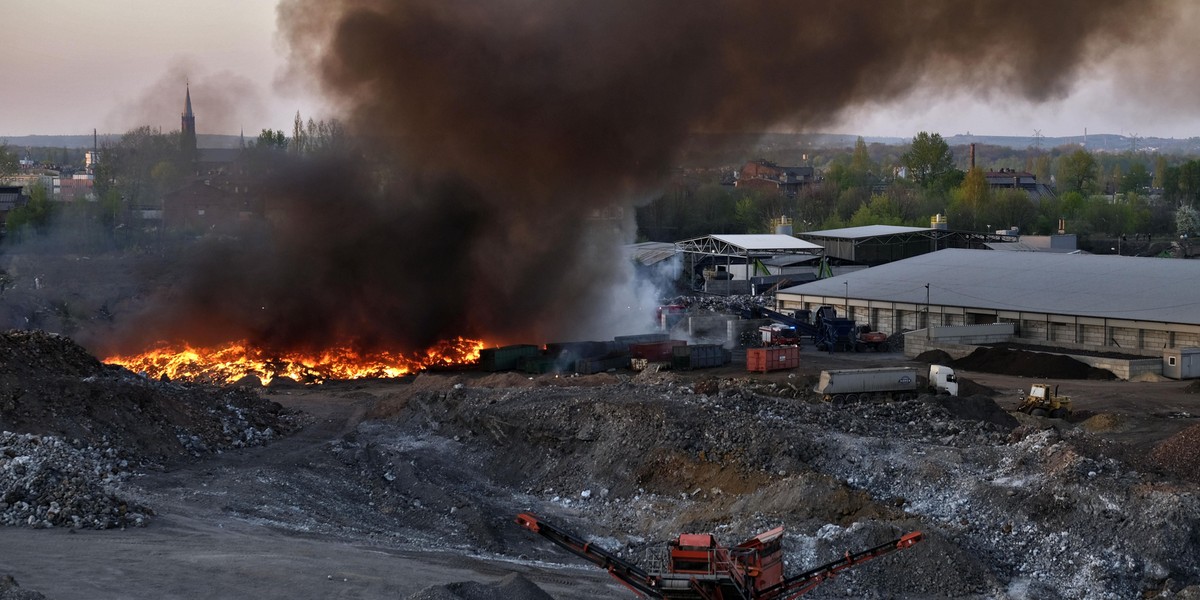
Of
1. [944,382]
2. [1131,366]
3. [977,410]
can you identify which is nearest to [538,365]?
[944,382]

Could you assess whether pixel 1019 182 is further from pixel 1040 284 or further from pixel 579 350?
pixel 579 350

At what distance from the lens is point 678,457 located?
28.6 meters

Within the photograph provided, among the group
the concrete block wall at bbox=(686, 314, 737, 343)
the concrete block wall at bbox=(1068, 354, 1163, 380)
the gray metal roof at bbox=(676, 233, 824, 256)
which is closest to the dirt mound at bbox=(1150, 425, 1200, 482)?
the concrete block wall at bbox=(1068, 354, 1163, 380)

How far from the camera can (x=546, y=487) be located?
29.7 metres

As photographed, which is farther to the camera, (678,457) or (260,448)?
(260,448)

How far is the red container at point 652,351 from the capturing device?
50.8 meters

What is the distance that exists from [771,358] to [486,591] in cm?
3336

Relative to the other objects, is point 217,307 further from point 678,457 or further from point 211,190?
point 211,190

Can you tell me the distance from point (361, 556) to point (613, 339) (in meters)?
35.4

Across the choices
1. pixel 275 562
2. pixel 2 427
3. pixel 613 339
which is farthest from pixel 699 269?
pixel 275 562

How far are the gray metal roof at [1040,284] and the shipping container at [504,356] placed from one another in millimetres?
20854

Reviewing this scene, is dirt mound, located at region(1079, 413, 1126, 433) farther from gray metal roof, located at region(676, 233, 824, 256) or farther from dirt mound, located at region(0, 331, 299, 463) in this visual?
gray metal roof, located at region(676, 233, 824, 256)

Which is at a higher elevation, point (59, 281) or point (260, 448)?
point (59, 281)

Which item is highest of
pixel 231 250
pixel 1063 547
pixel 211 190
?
pixel 211 190
